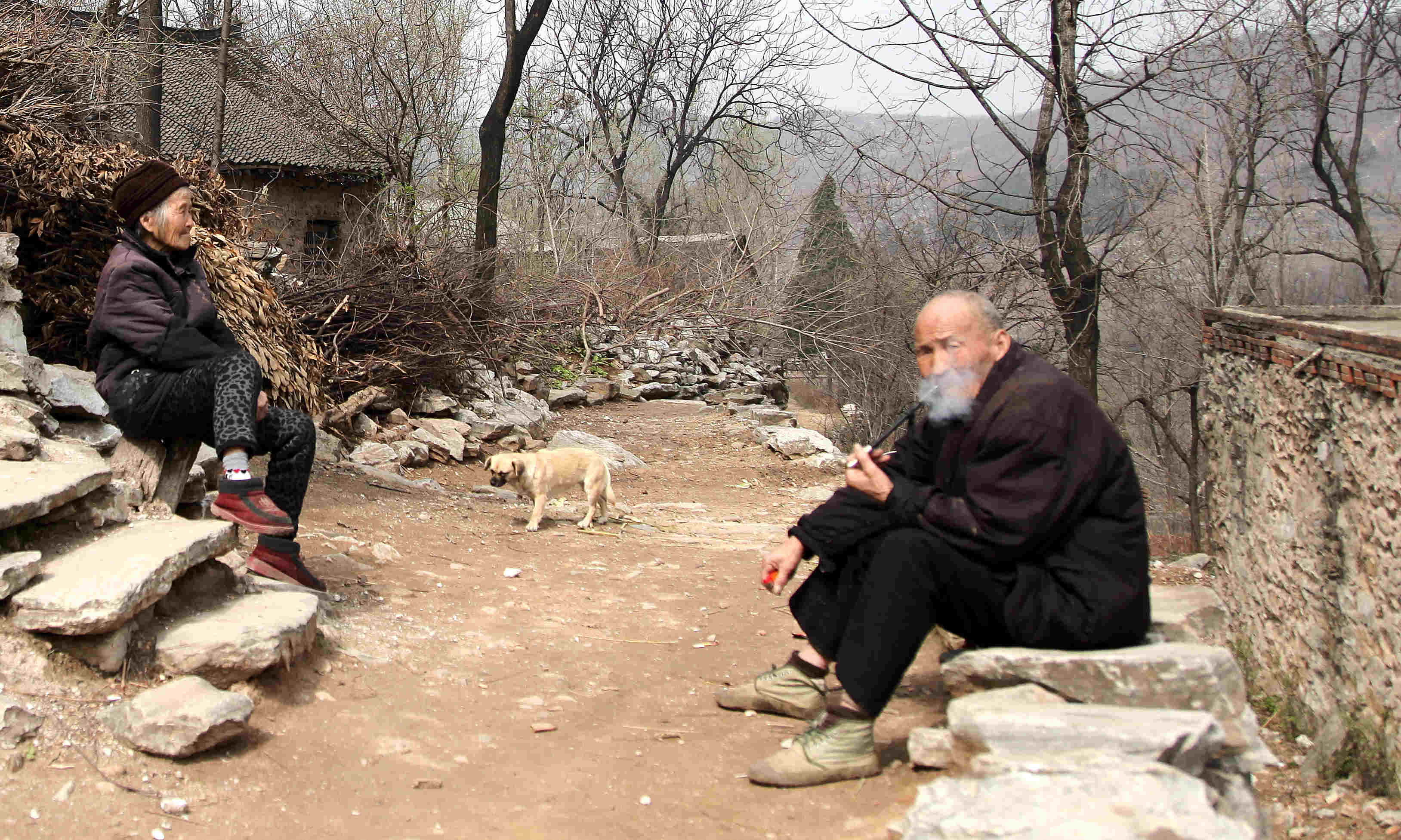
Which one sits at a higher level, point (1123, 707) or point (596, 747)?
point (1123, 707)

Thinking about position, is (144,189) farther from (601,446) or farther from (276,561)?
(601,446)

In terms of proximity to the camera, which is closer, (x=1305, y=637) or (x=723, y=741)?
(x=723, y=741)

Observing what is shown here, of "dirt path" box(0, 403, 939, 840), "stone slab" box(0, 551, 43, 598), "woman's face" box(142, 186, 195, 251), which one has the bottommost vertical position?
"dirt path" box(0, 403, 939, 840)

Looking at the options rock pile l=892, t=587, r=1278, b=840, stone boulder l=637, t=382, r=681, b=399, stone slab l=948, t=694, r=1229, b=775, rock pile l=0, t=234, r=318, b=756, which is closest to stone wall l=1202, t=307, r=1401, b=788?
rock pile l=892, t=587, r=1278, b=840

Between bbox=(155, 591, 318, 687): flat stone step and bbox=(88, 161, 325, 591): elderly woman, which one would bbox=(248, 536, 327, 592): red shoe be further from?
bbox=(155, 591, 318, 687): flat stone step

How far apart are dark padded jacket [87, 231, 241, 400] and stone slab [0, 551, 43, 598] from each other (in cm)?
97

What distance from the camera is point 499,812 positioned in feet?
9.82

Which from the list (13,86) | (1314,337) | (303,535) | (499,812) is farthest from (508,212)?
(499,812)

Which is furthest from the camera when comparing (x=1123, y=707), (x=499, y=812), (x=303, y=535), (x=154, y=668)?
(x=303, y=535)

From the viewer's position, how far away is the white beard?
122 inches

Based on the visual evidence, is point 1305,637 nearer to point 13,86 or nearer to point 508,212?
point 13,86

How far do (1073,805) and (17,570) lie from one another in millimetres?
3023

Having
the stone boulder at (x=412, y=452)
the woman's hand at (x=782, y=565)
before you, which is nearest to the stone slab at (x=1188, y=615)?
the woman's hand at (x=782, y=565)

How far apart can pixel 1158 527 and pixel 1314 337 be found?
22007 mm
